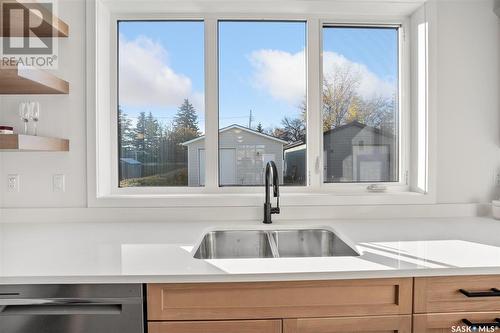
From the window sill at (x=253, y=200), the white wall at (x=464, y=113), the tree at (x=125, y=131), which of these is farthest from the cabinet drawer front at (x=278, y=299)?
the tree at (x=125, y=131)

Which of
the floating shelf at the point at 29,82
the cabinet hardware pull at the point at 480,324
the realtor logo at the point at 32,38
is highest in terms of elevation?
the realtor logo at the point at 32,38

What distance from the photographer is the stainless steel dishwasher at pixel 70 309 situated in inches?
38.8

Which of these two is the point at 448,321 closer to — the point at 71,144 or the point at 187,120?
the point at 187,120

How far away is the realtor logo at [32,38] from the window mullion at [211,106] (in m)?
0.84

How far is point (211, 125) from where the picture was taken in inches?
73.2

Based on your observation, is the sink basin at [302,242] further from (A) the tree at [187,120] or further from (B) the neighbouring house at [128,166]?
(B) the neighbouring house at [128,166]

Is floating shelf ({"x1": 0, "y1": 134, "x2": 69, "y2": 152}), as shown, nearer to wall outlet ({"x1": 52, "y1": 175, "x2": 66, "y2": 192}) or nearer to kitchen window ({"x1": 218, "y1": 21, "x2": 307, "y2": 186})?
wall outlet ({"x1": 52, "y1": 175, "x2": 66, "y2": 192})

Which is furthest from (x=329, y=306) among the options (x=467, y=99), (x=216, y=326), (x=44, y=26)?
(x=44, y=26)

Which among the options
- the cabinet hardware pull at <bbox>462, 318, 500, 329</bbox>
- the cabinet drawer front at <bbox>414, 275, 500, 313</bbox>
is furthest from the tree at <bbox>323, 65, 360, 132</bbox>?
the cabinet hardware pull at <bbox>462, 318, 500, 329</bbox>

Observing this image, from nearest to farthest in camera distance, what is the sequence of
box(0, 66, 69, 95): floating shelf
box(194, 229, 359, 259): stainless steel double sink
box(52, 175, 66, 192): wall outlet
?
box(0, 66, 69, 95): floating shelf
box(194, 229, 359, 259): stainless steel double sink
box(52, 175, 66, 192): wall outlet

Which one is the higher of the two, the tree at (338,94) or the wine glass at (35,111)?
the tree at (338,94)

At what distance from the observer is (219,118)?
188 centimetres

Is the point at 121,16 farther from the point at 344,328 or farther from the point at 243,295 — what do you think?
the point at 344,328

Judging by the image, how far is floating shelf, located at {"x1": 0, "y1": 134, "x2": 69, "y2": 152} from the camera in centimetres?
134
